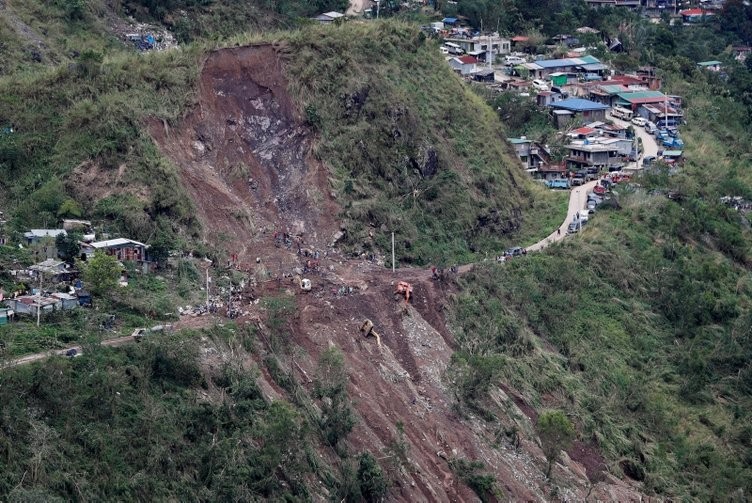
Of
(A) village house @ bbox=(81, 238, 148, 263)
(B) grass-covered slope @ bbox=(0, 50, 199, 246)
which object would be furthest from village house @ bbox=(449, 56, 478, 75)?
(A) village house @ bbox=(81, 238, 148, 263)

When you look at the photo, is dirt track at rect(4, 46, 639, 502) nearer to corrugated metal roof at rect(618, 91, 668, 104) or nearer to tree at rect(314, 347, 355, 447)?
tree at rect(314, 347, 355, 447)

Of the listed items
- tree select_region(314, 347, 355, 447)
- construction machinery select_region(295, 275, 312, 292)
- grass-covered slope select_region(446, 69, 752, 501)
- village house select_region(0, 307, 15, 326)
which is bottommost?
grass-covered slope select_region(446, 69, 752, 501)

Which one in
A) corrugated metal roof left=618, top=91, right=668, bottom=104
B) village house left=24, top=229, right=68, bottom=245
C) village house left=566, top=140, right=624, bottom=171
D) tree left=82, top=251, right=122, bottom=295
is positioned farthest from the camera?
corrugated metal roof left=618, top=91, right=668, bottom=104

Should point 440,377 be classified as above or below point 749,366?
above

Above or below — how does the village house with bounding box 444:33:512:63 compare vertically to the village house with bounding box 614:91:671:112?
above

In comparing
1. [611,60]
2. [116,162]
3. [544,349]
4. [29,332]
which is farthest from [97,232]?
[611,60]

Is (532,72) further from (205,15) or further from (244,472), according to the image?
(244,472)
